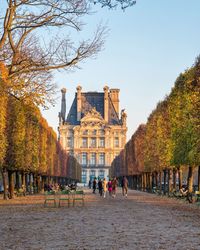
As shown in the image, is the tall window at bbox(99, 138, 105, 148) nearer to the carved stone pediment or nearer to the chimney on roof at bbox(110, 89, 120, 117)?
the carved stone pediment

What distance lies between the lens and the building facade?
556ft

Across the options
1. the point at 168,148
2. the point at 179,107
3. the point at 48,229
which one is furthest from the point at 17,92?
the point at 168,148

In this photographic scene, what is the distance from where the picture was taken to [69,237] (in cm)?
1348

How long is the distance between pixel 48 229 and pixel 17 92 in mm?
9272

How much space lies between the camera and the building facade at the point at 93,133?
170 meters

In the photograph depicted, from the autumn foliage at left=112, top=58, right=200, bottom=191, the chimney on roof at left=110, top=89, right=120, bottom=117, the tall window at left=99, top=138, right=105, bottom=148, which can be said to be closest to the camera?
the autumn foliage at left=112, top=58, right=200, bottom=191

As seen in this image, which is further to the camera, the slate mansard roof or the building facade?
the slate mansard roof

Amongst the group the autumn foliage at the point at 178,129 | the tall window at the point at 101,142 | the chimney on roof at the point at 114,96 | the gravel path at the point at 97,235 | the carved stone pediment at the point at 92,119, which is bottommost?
the gravel path at the point at 97,235

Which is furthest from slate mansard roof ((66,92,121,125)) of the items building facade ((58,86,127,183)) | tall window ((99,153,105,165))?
tall window ((99,153,105,165))

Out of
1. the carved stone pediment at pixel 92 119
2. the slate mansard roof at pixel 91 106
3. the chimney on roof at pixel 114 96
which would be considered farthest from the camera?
the chimney on roof at pixel 114 96

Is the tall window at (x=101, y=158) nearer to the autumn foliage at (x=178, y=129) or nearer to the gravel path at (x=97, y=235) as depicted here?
the autumn foliage at (x=178, y=129)

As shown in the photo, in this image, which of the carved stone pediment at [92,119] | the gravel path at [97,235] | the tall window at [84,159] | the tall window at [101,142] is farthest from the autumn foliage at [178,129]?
the tall window at [101,142]

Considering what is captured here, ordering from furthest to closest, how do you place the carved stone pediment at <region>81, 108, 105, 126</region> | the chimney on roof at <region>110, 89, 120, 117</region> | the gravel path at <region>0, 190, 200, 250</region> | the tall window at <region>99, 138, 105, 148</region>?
the chimney on roof at <region>110, 89, 120, 117</region>, the tall window at <region>99, 138, 105, 148</region>, the carved stone pediment at <region>81, 108, 105, 126</region>, the gravel path at <region>0, 190, 200, 250</region>

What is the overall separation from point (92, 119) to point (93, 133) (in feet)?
15.1
